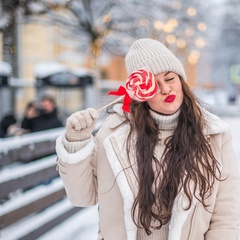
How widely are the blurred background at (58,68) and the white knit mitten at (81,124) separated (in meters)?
0.74

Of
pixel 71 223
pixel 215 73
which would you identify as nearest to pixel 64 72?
pixel 71 223

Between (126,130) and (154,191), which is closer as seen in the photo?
(154,191)

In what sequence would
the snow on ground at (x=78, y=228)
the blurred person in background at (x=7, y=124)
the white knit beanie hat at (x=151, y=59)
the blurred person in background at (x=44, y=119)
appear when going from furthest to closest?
the blurred person in background at (x=7, y=124) → the blurred person in background at (x=44, y=119) → the snow on ground at (x=78, y=228) → the white knit beanie hat at (x=151, y=59)

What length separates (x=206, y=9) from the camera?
16.3m

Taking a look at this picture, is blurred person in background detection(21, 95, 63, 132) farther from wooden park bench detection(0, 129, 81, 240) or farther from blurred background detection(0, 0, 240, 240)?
wooden park bench detection(0, 129, 81, 240)

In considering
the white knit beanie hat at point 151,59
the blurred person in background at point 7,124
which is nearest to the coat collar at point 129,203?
the white knit beanie hat at point 151,59

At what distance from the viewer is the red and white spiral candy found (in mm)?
1893

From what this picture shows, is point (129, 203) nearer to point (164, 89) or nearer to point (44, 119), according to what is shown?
point (164, 89)

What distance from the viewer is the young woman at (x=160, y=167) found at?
189cm

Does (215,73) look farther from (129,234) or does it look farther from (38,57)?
(129,234)

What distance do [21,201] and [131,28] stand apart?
445 inches

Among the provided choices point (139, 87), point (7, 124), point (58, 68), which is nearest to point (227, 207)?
point (139, 87)

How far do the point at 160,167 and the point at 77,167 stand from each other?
14.8 inches

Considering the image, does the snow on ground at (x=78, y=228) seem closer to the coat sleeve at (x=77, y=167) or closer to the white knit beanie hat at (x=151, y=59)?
the coat sleeve at (x=77, y=167)
